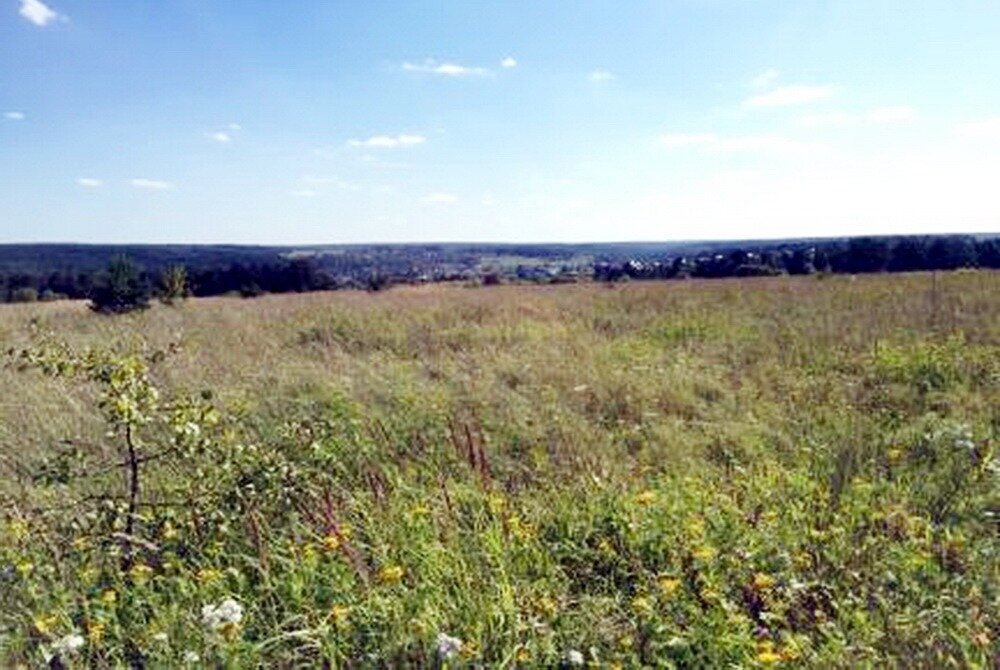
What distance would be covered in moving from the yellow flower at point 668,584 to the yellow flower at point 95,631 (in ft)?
5.80

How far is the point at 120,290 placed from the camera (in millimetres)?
17625

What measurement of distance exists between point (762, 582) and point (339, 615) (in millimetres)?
1332

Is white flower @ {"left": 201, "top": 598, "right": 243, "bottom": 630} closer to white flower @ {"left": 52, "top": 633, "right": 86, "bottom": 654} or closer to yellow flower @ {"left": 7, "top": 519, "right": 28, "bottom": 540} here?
white flower @ {"left": 52, "top": 633, "right": 86, "bottom": 654}

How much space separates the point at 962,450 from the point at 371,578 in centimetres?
314

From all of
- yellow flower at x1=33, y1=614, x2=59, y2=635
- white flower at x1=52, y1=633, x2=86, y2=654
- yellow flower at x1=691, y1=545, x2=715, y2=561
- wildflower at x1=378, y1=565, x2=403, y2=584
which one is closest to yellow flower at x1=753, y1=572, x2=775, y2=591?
yellow flower at x1=691, y1=545, x2=715, y2=561

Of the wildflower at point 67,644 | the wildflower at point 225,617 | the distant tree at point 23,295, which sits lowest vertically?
the distant tree at point 23,295

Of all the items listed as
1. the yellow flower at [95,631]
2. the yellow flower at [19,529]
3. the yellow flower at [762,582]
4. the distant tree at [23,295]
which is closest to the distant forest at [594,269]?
the distant tree at [23,295]

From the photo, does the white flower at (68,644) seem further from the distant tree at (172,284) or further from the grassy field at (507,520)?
the distant tree at (172,284)

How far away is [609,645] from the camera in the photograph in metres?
2.41

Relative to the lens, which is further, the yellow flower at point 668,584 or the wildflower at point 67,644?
the yellow flower at point 668,584

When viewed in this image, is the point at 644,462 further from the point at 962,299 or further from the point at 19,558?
the point at 962,299

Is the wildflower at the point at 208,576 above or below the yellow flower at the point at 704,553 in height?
below

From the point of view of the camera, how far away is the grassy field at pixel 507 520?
2.41m

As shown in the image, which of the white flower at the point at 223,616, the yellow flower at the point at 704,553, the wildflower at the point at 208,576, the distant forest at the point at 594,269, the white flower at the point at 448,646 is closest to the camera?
the white flower at the point at 448,646
